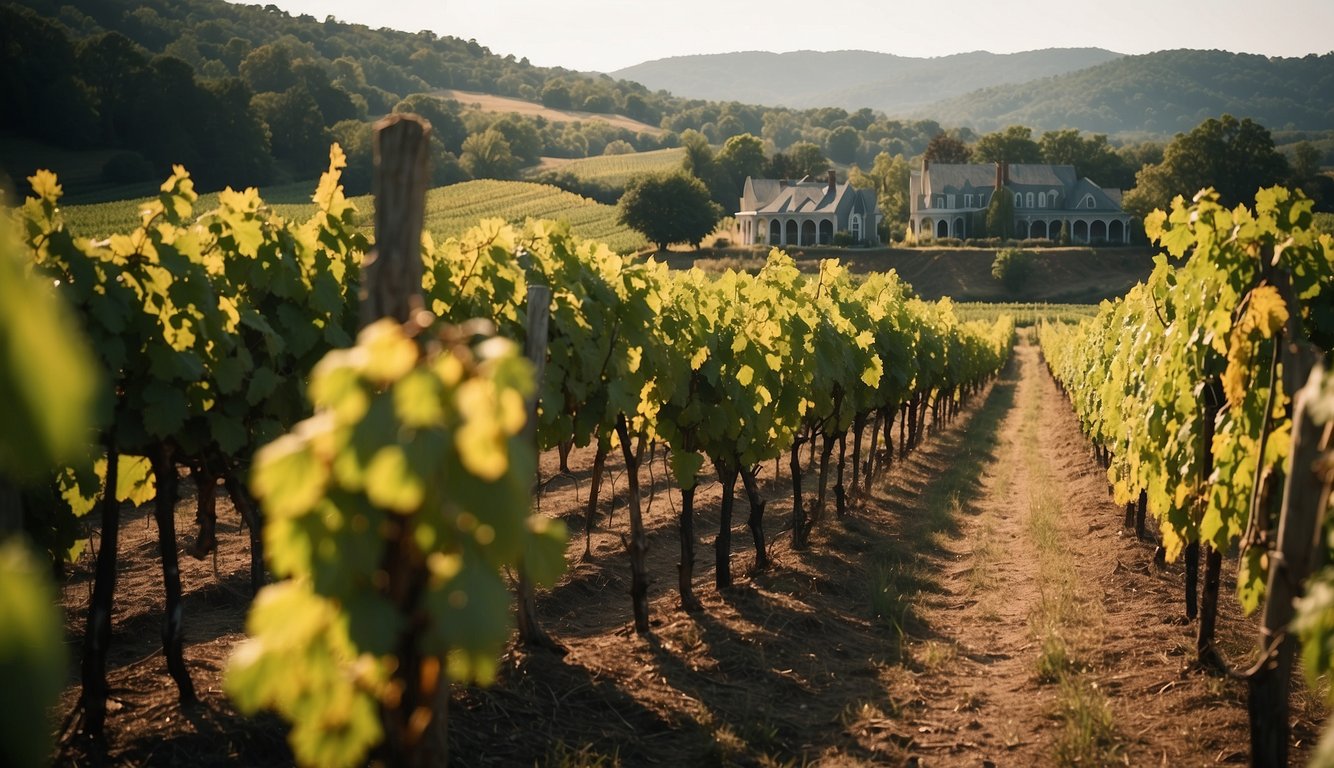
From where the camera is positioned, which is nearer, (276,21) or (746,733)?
(746,733)

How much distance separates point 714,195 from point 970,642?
325ft

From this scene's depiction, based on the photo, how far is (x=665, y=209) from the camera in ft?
245

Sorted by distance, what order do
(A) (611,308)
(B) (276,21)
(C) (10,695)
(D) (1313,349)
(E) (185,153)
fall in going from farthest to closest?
(B) (276,21) → (E) (185,153) → (A) (611,308) → (D) (1313,349) → (C) (10,695)

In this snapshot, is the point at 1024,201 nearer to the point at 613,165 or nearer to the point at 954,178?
the point at 954,178

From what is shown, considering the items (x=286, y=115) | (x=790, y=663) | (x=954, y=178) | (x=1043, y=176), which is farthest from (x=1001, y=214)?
(x=790, y=663)

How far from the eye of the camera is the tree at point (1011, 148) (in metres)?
106

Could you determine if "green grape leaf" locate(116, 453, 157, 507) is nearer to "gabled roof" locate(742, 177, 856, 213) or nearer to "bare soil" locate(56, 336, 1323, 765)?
"bare soil" locate(56, 336, 1323, 765)

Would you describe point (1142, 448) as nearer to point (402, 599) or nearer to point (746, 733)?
point (746, 733)

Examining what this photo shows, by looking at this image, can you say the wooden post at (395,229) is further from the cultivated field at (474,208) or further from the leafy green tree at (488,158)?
the leafy green tree at (488,158)

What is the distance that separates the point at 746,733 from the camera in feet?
20.7

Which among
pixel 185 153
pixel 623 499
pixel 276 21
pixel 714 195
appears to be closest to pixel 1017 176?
pixel 714 195

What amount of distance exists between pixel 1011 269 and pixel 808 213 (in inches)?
762

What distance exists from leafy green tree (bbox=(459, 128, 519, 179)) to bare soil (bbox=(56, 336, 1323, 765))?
91.7 meters

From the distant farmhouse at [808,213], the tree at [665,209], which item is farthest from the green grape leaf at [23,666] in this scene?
the distant farmhouse at [808,213]
